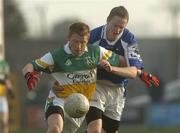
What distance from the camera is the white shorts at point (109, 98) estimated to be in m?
11.6

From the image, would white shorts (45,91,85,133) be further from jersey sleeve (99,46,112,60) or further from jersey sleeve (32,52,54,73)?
jersey sleeve (99,46,112,60)

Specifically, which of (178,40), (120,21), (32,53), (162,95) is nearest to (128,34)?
(120,21)

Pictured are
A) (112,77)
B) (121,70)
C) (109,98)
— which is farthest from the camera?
(109,98)

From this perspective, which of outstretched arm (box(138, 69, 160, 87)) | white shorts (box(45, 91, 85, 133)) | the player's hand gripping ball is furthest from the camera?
outstretched arm (box(138, 69, 160, 87))

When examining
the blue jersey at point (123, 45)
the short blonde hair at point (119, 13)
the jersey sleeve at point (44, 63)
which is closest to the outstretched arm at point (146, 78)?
the blue jersey at point (123, 45)

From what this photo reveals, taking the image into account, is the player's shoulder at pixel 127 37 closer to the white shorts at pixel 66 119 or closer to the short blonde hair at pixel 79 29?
the short blonde hair at pixel 79 29

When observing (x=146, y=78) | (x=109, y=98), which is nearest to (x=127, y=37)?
(x=146, y=78)

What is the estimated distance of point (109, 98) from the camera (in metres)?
11.8

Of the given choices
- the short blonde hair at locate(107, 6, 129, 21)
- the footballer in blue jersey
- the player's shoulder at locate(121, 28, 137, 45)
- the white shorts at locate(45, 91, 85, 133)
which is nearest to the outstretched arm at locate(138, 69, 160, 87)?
the footballer in blue jersey

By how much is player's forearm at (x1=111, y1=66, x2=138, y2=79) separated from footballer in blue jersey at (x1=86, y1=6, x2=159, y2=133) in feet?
0.05

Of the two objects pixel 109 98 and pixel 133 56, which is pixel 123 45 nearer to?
pixel 133 56

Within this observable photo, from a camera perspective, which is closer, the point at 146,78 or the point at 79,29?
the point at 79,29

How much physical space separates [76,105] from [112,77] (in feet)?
4.03

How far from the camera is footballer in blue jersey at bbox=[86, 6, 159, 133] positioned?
36.5ft
